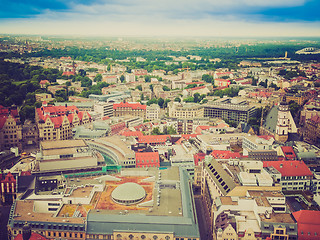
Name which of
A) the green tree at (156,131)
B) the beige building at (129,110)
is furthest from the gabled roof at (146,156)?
the beige building at (129,110)

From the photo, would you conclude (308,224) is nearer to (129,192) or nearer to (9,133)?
(129,192)

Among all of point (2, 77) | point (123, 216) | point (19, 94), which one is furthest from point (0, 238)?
point (2, 77)

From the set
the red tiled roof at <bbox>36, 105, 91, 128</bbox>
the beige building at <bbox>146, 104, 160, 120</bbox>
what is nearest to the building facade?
the beige building at <bbox>146, 104, 160, 120</bbox>

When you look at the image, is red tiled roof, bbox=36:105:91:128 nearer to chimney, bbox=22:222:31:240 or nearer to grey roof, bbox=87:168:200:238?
chimney, bbox=22:222:31:240

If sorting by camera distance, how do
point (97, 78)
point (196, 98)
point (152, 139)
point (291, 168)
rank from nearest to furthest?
point (291, 168), point (152, 139), point (196, 98), point (97, 78)

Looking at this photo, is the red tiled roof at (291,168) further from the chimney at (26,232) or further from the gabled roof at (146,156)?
the chimney at (26,232)

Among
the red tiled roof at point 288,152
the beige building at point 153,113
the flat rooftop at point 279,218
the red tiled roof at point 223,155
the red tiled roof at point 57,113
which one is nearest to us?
the flat rooftop at point 279,218

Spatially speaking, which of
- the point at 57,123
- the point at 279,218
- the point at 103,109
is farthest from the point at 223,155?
the point at 103,109
